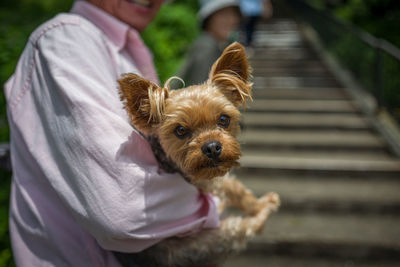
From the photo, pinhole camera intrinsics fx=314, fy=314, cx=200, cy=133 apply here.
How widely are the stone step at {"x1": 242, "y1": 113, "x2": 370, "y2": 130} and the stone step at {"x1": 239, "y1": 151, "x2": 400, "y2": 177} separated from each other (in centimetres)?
82

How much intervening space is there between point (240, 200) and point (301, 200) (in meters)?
2.67

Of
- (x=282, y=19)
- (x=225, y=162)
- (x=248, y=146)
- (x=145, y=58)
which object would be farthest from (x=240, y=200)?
(x=282, y=19)

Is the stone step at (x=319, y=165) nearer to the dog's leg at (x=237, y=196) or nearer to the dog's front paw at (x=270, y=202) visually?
the dog's front paw at (x=270, y=202)

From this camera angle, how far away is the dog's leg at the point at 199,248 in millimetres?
1274

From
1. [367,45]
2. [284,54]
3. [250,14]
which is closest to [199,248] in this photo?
[367,45]

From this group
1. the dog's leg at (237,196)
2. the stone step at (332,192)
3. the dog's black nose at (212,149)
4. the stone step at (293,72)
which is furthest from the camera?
the stone step at (293,72)

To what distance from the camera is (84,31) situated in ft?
3.85

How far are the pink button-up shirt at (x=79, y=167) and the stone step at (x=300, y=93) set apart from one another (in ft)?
20.5

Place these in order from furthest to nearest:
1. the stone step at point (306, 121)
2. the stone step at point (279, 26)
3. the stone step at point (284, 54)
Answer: the stone step at point (279, 26) → the stone step at point (284, 54) → the stone step at point (306, 121)

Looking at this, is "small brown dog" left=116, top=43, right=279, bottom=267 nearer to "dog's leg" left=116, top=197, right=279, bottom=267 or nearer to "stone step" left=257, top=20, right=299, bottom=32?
"dog's leg" left=116, top=197, right=279, bottom=267

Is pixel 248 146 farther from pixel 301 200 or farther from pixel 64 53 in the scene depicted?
pixel 64 53

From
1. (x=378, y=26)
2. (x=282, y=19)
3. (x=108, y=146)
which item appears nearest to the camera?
(x=108, y=146)

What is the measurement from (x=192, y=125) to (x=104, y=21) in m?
0.57

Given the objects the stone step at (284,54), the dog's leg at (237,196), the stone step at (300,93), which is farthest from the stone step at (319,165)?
the stone step at (284,54)
